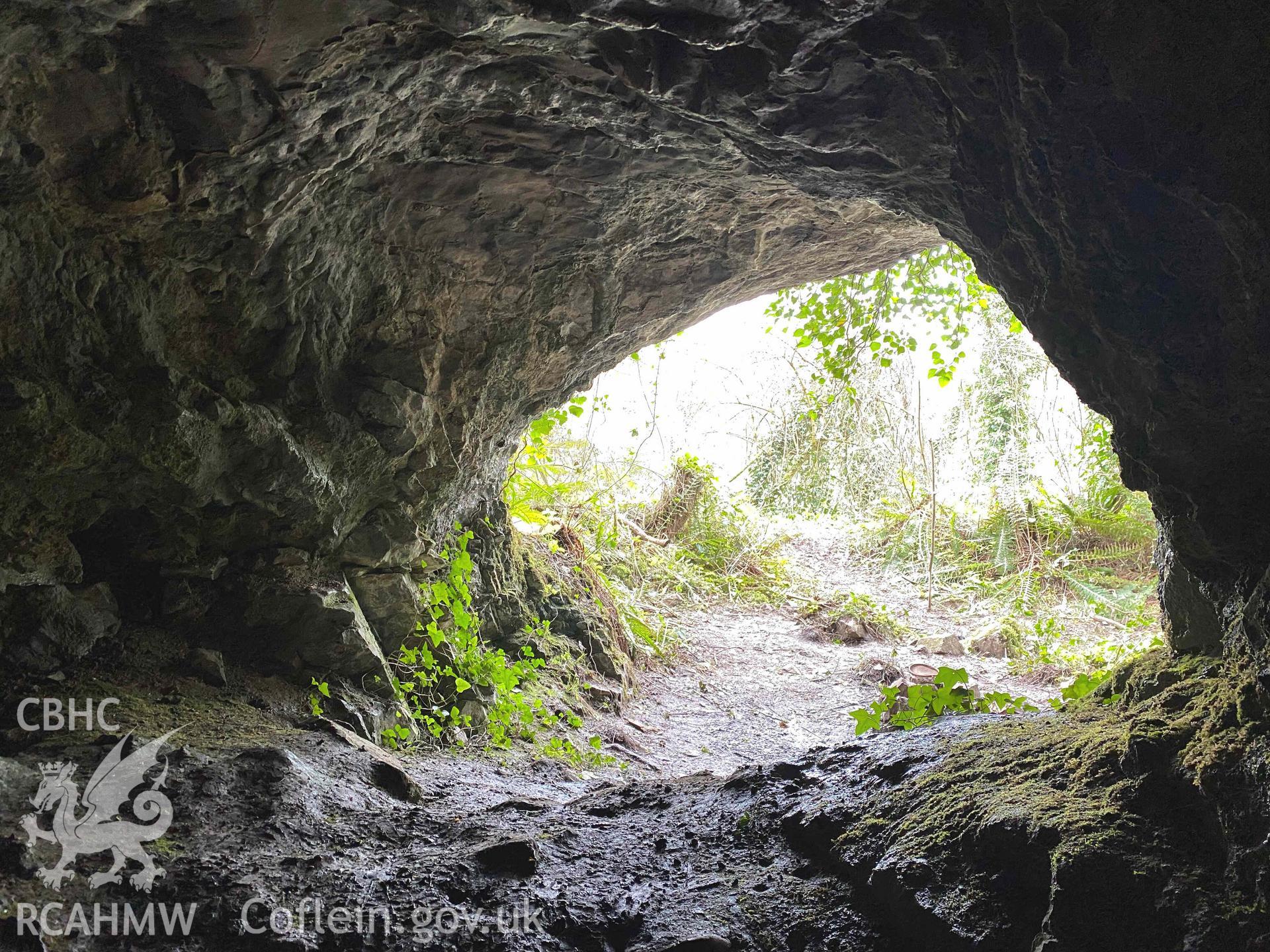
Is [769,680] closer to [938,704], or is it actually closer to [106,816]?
[938,704]

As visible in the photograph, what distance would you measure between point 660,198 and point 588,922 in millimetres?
3092

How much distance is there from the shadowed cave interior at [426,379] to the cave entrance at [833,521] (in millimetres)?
2246

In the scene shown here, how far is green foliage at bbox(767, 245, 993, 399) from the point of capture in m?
6.30

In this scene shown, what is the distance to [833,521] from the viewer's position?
11.6 metres

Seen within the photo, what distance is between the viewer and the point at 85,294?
262cm

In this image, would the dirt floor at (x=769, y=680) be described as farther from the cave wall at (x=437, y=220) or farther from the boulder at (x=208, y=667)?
the boulder at (x=208, y=667)

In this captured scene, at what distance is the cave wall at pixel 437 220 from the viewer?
6.67 ft

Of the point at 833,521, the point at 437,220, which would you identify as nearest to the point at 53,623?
the point at 437,220

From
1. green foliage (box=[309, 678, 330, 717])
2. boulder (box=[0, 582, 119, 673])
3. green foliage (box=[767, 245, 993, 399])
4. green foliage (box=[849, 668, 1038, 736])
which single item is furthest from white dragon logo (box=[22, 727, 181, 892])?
green foliage (box=[767, 245, 993, 399])

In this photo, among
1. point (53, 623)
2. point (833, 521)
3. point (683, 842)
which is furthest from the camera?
point (833, 521)

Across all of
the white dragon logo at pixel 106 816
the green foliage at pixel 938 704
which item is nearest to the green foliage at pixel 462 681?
the white dragon logo at pixel 106 816

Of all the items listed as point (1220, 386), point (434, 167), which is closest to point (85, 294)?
point (434, 167)

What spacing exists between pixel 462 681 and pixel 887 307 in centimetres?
458

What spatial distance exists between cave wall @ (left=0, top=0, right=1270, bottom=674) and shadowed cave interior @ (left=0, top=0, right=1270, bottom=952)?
0.01 metres
